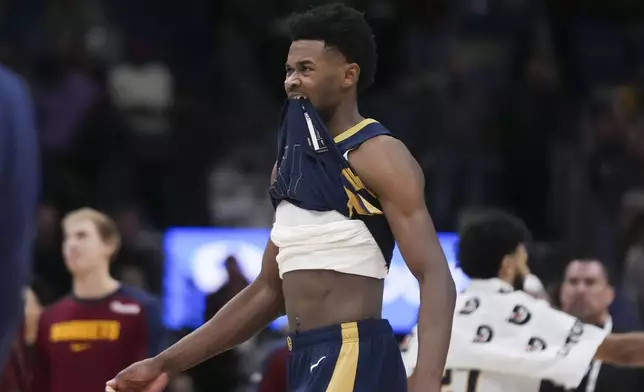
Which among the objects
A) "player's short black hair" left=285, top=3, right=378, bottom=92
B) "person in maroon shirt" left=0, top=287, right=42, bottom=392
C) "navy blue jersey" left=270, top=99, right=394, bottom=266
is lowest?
"person in maroon shirt" left=0, top=287, right=42, bottom=392

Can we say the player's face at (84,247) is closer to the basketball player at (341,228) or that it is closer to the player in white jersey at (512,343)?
the player in white jersey at (512,343)

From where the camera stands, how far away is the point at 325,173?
404cm

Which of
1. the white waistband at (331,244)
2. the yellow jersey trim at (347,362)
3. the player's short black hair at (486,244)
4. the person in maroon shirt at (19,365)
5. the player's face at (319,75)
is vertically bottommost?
the person in maroon shirt at (19,365)

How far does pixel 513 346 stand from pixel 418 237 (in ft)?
4.49

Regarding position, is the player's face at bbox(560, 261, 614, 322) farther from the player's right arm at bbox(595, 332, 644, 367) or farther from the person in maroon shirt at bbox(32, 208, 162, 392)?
the person in maroon shirt at bbox(32, 208, 162, 392)

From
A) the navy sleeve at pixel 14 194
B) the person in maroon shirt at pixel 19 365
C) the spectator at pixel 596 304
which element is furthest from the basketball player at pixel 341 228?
the person in maroon shirt at pixel 19 365

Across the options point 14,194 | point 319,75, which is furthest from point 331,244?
point 14,194

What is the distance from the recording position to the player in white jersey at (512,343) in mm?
5000

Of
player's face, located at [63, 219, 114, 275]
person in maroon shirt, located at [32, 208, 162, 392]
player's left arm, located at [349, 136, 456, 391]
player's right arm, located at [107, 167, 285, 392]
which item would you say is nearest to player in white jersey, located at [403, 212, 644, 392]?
player's right arm, located at [107, 167, 285, 392]

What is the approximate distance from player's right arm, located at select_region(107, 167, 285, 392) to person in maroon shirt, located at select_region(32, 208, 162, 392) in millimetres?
2954

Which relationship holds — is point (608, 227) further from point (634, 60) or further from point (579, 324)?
point (579, 324)

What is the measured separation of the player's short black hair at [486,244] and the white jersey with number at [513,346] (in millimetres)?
182

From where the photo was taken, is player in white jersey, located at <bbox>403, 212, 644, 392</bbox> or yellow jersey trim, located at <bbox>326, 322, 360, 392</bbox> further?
player in white jersey, located at <bbox>403, 212, 644, 392</bbox>

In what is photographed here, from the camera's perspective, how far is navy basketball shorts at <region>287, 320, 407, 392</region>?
395 cm
